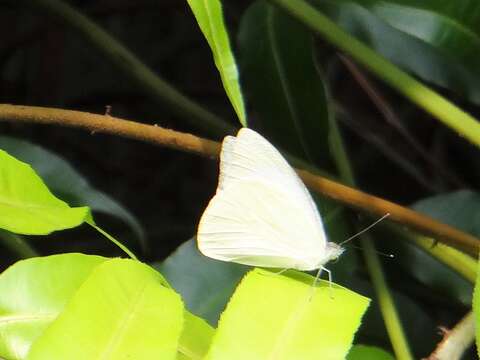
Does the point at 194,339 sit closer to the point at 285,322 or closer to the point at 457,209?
the point at 285,322

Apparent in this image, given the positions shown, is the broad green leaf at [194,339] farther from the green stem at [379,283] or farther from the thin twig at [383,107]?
the thin twig at [383,107]

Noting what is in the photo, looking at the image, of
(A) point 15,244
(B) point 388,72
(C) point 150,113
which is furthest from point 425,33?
(C) point 150,113

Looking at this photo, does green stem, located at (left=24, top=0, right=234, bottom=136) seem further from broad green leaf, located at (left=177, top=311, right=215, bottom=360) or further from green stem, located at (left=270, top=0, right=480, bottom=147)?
broad green leaf, located at (left=177, top=311, right=215, bottom=360)

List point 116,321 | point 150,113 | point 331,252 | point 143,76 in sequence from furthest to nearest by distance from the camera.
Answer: point 150,113, point 143,76, point 331,252, point 116,321

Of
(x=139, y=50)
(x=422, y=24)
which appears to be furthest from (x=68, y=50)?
(x=422, y=24)

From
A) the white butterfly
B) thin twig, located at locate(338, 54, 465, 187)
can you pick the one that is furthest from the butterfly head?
thin twig, located at locate(338, 54, 465, 187)

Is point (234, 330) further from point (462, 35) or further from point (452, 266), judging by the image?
point (462, 35)
